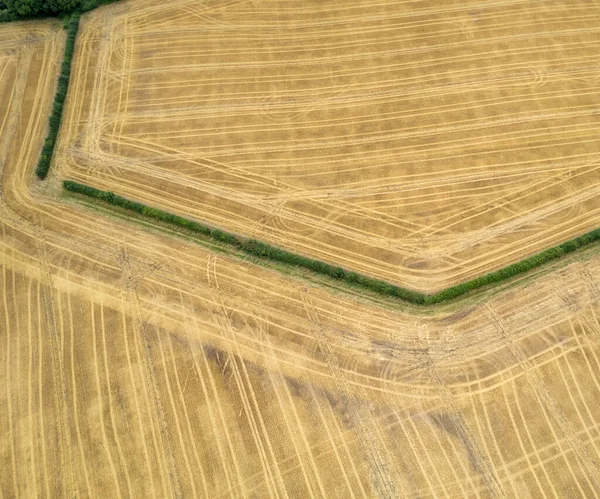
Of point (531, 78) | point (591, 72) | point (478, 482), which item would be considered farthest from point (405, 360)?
point (591, 72)

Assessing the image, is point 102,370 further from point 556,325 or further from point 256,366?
point 556,325

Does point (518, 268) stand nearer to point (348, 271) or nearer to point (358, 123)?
point (348, 271)

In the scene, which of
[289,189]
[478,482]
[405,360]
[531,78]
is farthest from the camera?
[531,78]

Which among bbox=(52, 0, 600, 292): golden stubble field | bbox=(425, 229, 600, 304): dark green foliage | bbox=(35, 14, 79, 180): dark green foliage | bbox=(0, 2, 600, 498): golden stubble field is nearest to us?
bbox=(0, 2, 600, 498): golden stubble field

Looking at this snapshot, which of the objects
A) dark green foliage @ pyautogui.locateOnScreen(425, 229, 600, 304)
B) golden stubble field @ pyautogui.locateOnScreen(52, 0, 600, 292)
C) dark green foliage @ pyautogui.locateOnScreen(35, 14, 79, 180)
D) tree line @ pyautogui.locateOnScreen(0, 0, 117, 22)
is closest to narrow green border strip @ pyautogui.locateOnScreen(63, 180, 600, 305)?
dark green foliage @ pyautogui.locateOnScreen(425, 229, 600, 304)

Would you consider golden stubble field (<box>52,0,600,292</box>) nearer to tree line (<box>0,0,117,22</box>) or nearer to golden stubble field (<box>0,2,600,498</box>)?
tree line (<box>0,0,117,22</box>)

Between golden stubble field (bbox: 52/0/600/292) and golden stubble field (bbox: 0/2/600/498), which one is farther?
golden stubble field (bbox: 52/0/600/292)
